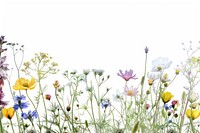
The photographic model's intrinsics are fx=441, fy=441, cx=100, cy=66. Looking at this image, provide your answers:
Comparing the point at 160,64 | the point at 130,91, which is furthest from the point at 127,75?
the point at 160,64

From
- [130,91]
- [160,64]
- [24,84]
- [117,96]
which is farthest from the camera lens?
[117,96]

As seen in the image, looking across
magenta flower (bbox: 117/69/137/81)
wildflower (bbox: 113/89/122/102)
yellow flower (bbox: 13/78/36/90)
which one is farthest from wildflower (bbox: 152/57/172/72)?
wildflower (bbox: 113/89/122/102)

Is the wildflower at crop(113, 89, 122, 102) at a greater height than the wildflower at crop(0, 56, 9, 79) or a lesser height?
lesser

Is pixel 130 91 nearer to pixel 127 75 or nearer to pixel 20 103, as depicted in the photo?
pixel 127 75

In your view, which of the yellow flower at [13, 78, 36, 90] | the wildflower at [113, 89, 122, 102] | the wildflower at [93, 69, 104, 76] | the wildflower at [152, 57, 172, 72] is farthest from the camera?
the wildflower at [113, 89, 122, 102]

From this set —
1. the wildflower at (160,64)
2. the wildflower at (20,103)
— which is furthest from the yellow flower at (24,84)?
the wildflower at (160,64)

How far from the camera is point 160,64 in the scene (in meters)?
1.58

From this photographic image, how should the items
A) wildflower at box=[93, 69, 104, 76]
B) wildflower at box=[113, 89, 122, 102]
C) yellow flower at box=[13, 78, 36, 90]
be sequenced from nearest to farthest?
1. yellow flower at box=[13, 78, 36, 90]
2. wildflower at box=[93, 69, 104, 76]
3. wildflower at box=[113, 89, 122, 102]

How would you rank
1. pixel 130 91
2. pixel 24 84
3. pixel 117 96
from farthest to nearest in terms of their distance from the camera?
1. pixel 117 96
2. pixel 130 91
3. pixel 24 84

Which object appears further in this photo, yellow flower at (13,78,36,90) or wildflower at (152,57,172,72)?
yellow flower at (13,78,36,90)

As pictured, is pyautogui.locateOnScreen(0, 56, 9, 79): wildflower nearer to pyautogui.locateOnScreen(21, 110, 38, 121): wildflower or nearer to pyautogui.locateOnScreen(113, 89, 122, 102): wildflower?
pyautogui.locateOnScreen(21, 110, 38, 121): wildflower

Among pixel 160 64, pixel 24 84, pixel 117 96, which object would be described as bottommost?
pixel 117 96

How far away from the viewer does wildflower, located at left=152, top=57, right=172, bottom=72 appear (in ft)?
5.12

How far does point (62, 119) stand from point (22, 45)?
40 cm
